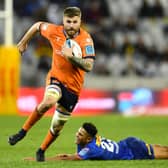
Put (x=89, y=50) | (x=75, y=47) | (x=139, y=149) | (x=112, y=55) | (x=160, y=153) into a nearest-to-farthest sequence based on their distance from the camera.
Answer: (x=89, y=50), (x=75, y=47), (x=139, y=149), (x=160, y=153), (x=112, y=55)

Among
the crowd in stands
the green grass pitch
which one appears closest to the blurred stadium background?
the crowd in stands

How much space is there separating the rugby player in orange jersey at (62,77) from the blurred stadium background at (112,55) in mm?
11968

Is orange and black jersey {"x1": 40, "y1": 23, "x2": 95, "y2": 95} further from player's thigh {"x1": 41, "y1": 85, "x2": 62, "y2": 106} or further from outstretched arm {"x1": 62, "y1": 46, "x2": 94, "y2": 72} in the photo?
outstretched arm {"x1": 62, "y1": 46, "x2": 94, "y2": 72}

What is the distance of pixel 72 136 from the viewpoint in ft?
53.8

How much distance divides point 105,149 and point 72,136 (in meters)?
5.36

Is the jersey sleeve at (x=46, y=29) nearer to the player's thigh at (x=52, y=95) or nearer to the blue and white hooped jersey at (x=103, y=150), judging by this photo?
the player's thigh at (x=52, y=95)

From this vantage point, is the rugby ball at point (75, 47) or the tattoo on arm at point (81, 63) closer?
the tattoo on arm at point (81, 63)

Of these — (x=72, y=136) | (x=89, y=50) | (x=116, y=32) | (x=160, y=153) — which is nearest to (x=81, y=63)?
(x=89, y=50)

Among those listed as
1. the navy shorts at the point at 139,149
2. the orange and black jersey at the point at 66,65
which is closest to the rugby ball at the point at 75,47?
the orange and black jersey at the point at 66,65

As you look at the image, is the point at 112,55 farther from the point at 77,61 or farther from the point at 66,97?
the point at 77,61

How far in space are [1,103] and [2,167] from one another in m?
12.6

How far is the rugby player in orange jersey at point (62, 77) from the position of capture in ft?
35.7

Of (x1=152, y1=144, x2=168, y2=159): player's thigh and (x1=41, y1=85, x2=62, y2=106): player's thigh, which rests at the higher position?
(x1=41, y1=85, x2=62, y2=106): player's thigh

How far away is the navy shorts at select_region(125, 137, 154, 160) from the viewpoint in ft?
36.7
